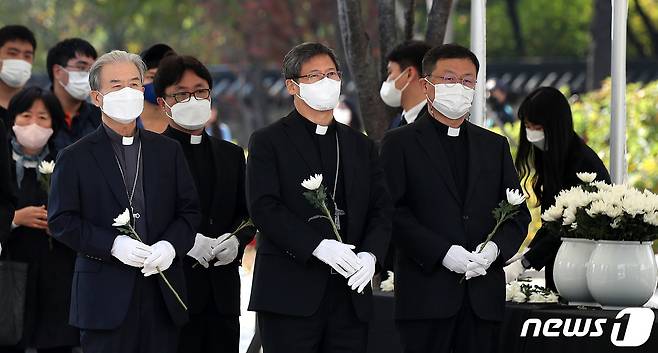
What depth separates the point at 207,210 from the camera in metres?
7.39

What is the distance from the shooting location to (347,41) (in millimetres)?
9867

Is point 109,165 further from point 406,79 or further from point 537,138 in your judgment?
point 406,79

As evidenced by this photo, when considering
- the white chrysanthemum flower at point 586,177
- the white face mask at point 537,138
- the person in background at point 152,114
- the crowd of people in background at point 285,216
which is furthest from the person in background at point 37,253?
the white chrysanthemum flower at point 586,177

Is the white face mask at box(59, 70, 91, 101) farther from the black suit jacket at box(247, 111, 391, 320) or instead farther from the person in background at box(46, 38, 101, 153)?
the black suit jacket at box(247, 111, 391, 320)

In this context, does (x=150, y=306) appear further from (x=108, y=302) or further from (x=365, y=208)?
(x=365, y=208)

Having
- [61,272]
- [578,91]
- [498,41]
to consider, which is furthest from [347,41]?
[498,41]

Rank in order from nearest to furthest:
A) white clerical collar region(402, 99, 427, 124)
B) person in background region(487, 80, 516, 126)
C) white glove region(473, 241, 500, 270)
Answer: white glove region(473, 241, 500, 270)
white clerical collar region(402, 99, 427, 124)
person in background region(487, 80, 516, 126)

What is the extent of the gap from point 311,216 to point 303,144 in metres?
0.34

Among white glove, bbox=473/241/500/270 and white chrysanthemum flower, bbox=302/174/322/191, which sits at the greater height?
white chrysanthemum flower, bbox=302/174/322/191

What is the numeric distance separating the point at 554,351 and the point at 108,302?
2189 millimetres

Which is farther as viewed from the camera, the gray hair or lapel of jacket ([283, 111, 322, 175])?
the gray hair

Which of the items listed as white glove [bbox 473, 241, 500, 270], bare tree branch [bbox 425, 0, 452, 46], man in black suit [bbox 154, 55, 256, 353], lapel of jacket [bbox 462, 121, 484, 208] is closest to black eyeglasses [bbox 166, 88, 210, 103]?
man in black suit [bbox 154, 55, 256, 353]

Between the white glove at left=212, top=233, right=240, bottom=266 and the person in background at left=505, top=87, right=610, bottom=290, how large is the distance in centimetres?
161

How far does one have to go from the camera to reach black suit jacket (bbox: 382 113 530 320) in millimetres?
6823
